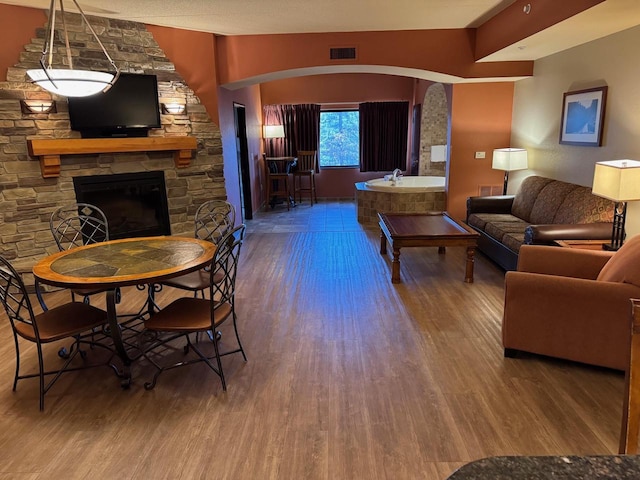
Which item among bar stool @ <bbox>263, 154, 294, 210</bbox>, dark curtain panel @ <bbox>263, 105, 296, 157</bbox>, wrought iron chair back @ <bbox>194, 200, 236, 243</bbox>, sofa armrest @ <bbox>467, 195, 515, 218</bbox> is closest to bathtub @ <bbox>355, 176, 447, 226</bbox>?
sofa armrest @ <bbox>467, 195, 515, 218</bbox>

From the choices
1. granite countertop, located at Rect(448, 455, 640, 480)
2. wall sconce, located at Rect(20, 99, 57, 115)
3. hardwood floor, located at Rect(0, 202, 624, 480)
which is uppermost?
wall sconce, located at Rect(20, 99, 57, 115)

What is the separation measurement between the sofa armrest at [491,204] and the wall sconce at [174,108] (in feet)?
12.3

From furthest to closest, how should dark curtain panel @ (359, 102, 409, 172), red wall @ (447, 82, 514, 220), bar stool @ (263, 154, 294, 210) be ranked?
dark curtain panel @ (359, 102, 409, 172) → bar stool @ (263, 154, 294, 210) → red wall @ (447, 82, 514, 220)

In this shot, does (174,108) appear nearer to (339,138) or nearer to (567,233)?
(567,233)

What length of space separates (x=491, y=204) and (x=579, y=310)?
3129 mm

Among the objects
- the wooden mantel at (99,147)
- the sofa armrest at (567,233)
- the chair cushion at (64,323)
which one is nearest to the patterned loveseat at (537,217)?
the sofa armrest at (567,233)

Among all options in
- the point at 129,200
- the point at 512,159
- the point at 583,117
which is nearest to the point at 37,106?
the point at 129,200

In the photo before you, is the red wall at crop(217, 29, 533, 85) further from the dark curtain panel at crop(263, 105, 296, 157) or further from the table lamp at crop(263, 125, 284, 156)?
the dark curtain panel at crop(263, 105, 296, 157)

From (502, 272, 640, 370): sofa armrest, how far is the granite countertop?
1.96 metres

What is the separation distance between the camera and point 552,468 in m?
→ 0.80

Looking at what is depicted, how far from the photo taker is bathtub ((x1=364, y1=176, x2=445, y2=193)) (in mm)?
6587

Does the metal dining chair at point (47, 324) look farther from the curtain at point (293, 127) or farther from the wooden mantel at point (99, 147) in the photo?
the curtain at point (293, 127)

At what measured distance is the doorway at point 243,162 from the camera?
7.11 metres

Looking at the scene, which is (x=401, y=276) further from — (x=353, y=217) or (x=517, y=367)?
(x=353, y=217)
